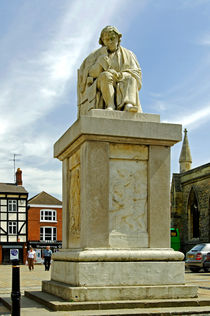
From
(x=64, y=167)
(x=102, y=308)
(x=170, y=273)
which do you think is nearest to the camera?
(x=102, y=308)

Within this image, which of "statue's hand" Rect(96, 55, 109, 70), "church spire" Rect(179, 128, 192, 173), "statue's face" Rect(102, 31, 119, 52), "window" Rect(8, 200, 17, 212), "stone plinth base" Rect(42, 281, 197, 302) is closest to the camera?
"stone plinth base" Rect(42, 281, 197, 302)

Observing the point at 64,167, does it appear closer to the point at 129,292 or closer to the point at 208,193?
the point at 129,292

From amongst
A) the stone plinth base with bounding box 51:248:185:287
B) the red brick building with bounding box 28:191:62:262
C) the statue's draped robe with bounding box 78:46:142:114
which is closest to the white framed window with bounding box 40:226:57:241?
the red brick building with bounding box 28:191:62:262

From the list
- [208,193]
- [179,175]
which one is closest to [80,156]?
[208,193]

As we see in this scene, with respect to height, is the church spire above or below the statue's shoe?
above

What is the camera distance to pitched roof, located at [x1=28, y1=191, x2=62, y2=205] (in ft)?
198

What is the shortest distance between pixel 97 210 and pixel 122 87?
2333 mm

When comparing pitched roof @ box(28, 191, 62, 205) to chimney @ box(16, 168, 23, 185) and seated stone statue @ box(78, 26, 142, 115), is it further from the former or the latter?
seated stone statue @ box(78, 26, 142, 115)

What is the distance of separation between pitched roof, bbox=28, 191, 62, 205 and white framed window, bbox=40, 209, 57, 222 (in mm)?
1014

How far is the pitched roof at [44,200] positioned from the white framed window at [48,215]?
39.9 inches

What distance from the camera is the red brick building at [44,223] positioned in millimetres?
58031

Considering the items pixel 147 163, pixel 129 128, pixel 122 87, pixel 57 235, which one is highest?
pixel 122 87

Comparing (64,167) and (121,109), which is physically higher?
(121,109)

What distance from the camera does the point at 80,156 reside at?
28.5 ft
